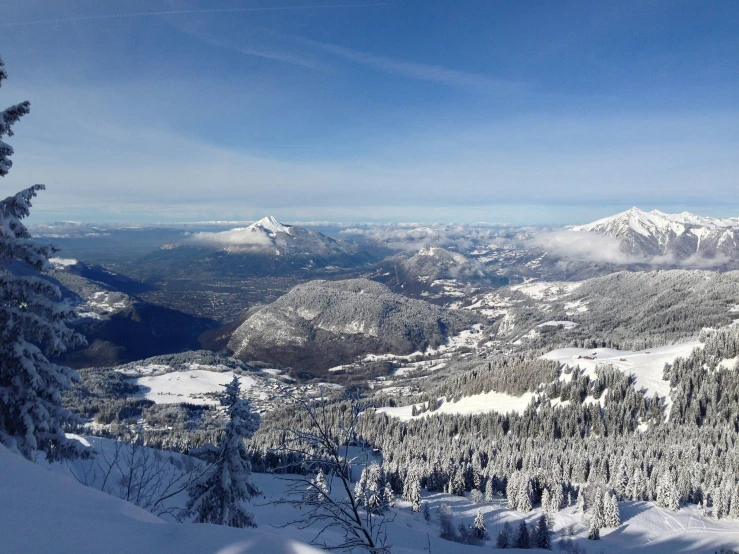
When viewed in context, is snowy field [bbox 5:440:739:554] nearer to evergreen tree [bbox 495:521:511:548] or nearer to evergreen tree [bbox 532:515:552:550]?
evergreen tree [bbox 495:521:511:548]

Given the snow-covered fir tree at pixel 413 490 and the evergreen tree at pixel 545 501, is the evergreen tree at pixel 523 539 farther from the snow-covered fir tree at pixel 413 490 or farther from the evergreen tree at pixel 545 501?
the snow-covered fir tree at pixel 413 490

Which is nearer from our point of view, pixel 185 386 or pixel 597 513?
pixel 597 513

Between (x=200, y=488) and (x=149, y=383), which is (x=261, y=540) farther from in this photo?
(x=149, y=383)

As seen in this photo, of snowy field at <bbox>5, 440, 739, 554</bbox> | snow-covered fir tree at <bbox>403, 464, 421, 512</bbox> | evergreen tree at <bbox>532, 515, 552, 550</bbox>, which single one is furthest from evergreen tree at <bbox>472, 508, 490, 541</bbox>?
snowy field at <bbox>5, 440, 739, 554</bbox>

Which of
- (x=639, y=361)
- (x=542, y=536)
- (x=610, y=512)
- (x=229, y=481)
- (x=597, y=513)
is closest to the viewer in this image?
(x=229, y=481)

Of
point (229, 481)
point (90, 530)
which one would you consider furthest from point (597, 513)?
point (90, 530)

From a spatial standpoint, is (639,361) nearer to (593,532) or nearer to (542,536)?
(593,532)
